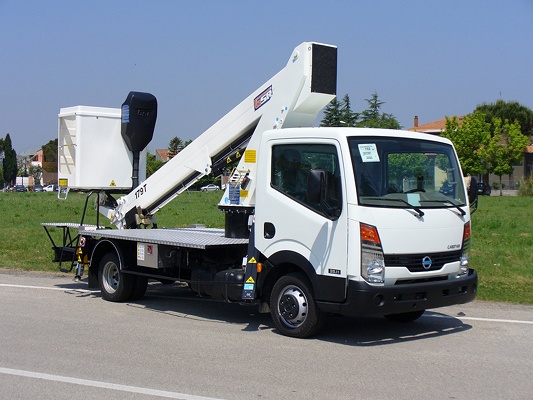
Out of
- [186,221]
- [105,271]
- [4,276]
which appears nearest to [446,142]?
[105,271]

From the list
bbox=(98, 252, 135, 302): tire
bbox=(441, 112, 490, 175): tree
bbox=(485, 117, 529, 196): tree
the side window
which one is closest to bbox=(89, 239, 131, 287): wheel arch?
bbox=(98, 252, 135, 302): tire

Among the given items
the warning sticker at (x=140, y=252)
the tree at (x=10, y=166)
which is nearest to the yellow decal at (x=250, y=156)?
the warning sticker at (x=140, y=252)

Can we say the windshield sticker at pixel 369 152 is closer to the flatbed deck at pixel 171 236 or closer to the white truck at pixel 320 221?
the white truck at pixel 320 221

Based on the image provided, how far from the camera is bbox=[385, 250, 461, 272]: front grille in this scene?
7875 millimetres

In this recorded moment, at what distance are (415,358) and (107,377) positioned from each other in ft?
10.3

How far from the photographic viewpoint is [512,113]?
8962 cm

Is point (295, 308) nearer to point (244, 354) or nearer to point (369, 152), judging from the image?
point (244, 354)

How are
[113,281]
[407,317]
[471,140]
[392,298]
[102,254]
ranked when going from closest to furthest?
[392,298] → [407,317] → [113,281] → [102,254] → [471,140]

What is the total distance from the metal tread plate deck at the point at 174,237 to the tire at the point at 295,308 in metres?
1.22

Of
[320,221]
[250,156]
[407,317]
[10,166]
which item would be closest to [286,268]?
[320,221]

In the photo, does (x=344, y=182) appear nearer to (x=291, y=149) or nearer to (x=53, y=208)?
(x=291, y=149)

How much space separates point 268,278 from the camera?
8875 millimetres

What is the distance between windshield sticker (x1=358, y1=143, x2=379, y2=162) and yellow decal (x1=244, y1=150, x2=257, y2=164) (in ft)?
6.61

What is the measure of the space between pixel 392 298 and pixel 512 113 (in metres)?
87.6
